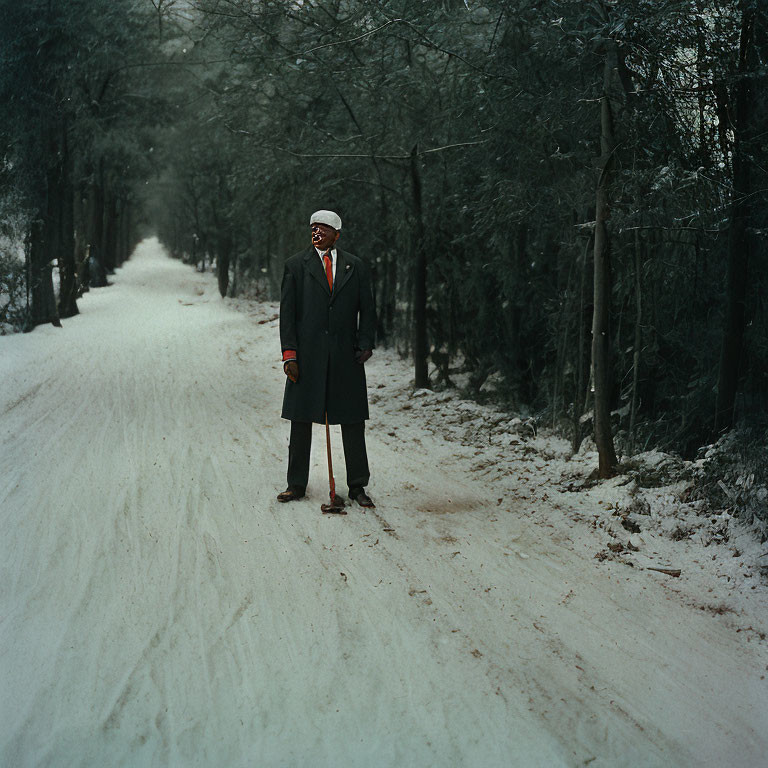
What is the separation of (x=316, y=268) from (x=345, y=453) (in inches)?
60.3

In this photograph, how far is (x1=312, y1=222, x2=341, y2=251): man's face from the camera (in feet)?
20.1

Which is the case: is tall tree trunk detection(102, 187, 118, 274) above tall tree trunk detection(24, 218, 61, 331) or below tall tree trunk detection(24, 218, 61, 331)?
above

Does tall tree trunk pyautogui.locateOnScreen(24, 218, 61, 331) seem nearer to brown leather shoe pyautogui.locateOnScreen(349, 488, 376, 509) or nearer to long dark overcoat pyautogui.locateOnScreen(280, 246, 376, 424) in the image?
long dark overcoat pyautogui.locateOnScreen(280, 246, 376, 424)

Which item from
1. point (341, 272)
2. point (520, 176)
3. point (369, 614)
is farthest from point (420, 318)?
point (369, 614)

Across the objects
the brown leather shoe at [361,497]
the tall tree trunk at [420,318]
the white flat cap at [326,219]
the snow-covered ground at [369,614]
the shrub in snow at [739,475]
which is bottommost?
the snow-covered ground at [369,614]

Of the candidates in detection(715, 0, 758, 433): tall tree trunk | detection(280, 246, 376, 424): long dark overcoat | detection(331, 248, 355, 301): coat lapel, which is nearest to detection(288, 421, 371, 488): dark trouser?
detection(280, 246, 376, 424): long dark overcoat

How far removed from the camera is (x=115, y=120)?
24672 millimetres

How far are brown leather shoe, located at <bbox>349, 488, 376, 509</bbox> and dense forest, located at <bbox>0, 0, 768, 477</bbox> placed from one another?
7.13ft

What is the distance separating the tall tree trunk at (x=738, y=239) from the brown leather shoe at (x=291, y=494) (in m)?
3.48

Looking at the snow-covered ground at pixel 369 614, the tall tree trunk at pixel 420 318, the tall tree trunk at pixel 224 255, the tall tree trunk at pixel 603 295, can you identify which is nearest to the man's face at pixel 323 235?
the snow-covered ground at pixel 369 614

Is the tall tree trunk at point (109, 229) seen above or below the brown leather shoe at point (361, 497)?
above

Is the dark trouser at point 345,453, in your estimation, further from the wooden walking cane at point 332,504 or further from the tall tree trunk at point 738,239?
the tall tree trunk at point 738,239

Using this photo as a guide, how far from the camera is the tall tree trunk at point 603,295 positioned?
6527 mm

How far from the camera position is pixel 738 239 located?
605 cm
